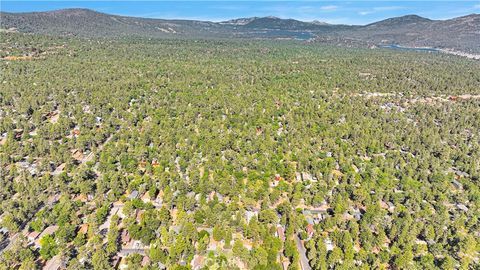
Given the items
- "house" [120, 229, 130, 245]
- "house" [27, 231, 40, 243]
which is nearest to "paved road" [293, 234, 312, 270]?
"house" [120, 229, 130, 245]

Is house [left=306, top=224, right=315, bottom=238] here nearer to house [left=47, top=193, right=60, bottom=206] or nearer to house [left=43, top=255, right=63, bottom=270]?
house [left=43, top=255, right=63, bottom=270]

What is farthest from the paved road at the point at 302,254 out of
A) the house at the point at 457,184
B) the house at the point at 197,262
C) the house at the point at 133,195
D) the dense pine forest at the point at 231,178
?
the house at the point at 457,184

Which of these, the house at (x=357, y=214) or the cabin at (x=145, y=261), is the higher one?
the house at (x=357, y=214)

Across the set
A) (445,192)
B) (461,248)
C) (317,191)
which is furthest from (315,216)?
(445,192)

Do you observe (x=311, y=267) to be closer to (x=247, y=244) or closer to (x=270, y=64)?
(x=247, y=244)

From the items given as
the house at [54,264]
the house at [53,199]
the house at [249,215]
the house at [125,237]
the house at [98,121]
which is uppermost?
the house at [98,121]

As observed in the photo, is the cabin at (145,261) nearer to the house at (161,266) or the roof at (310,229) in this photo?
the house at (161,266)

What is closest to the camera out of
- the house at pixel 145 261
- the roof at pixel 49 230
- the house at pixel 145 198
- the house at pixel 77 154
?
the house at pixel 145 261

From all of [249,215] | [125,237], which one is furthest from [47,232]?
[249,215]
